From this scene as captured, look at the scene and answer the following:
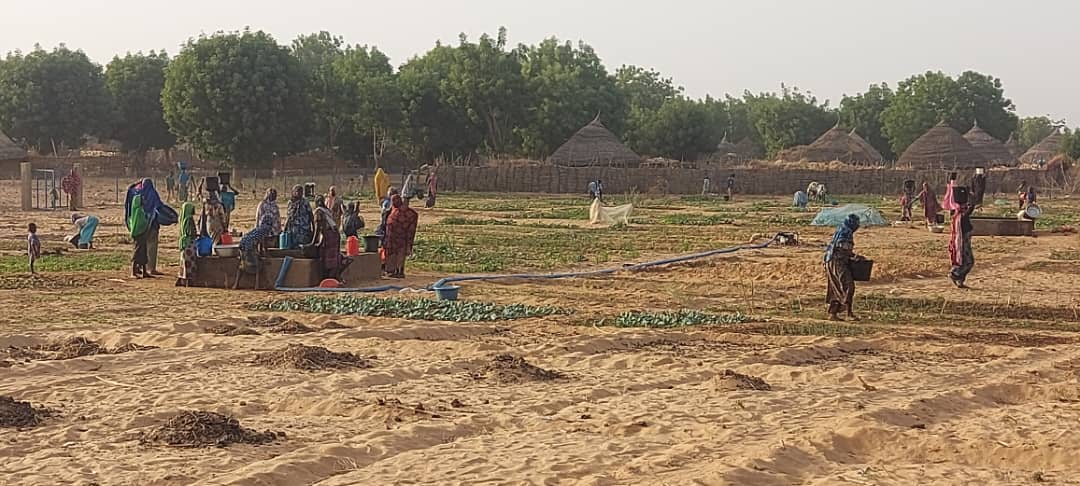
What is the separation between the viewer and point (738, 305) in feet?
50.5

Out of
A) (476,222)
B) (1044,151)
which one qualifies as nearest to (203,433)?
(476,222)

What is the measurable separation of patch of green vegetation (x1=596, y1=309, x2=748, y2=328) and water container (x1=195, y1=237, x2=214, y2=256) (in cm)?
620

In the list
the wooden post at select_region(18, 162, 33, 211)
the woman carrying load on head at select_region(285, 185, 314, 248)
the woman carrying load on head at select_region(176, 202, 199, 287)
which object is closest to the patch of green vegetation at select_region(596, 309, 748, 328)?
the woman carrying load on head at select_region(285, 185, 314, 248)

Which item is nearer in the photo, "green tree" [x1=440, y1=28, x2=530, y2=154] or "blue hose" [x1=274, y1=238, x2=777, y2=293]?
"blue hose" [x1=274, y1=238, x2=777, y2=293]

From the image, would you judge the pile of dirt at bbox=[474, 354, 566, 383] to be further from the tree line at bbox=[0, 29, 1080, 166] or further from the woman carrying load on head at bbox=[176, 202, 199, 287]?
the tree line at bbox=[0, 29, 1080, 166]

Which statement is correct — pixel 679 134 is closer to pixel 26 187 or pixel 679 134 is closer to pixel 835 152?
pixel 835 152

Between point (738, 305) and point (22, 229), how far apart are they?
17922 millimetres

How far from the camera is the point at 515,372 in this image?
10.2 meters

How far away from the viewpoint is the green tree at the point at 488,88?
61.7m

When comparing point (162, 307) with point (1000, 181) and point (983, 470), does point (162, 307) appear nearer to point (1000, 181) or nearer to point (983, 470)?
point (983, 470)

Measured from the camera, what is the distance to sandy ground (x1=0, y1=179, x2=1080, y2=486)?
7.26 m

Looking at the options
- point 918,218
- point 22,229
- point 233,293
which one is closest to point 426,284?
point 233,293

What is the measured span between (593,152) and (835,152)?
12668mm

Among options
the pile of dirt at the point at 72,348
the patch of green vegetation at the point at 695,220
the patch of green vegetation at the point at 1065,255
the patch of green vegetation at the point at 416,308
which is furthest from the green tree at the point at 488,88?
the pile of dirt at the point at 72,348
